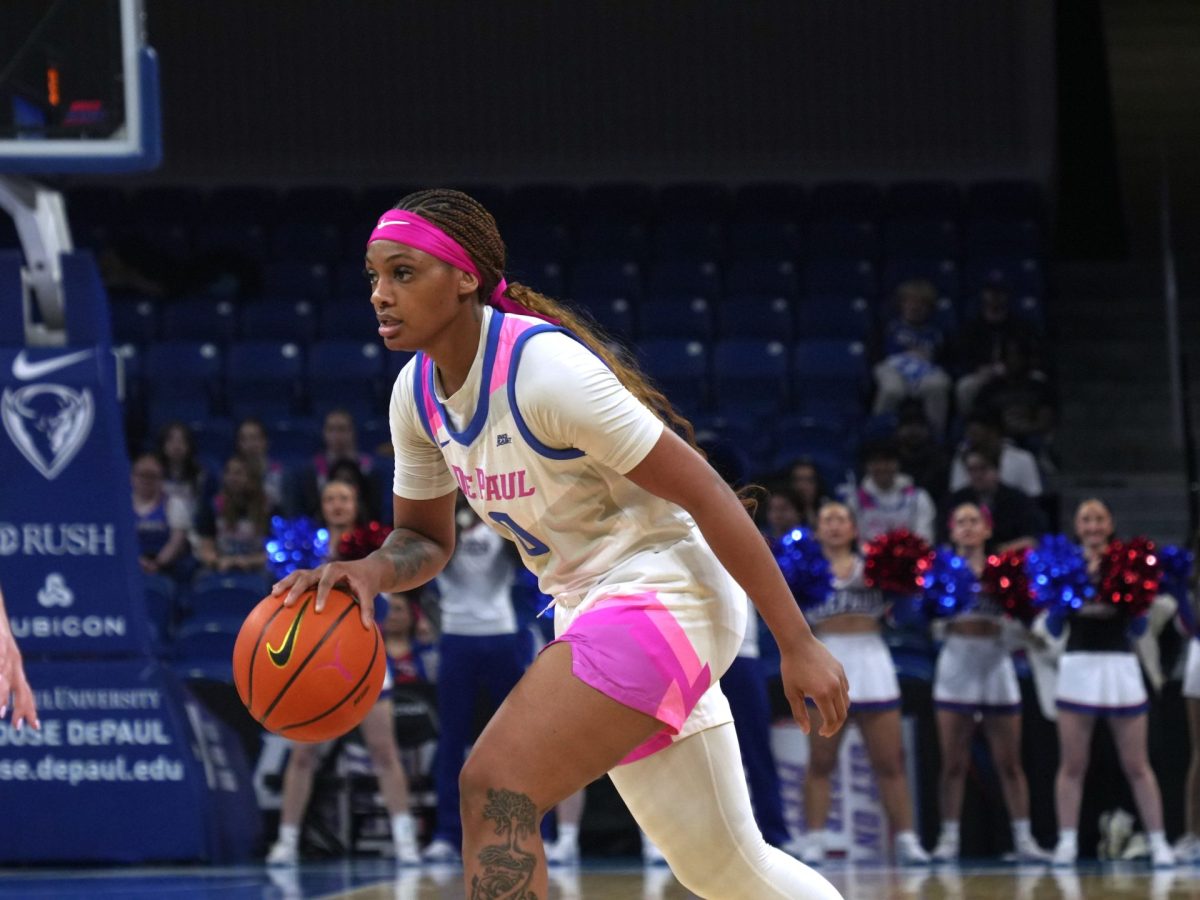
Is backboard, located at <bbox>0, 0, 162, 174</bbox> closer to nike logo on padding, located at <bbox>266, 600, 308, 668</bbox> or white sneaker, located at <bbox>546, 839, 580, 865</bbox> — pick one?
white sneaker, located at <bbox>546, 839, 580, 865</bbox>

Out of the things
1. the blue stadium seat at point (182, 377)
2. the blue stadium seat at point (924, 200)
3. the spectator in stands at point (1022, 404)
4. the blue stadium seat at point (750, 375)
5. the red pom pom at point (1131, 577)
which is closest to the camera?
the red pom pom at point (1131, 577)

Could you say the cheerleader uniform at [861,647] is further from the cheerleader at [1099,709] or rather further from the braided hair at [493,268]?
the braided hair at [493,268]

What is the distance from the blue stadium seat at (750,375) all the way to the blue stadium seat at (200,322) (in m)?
3.63

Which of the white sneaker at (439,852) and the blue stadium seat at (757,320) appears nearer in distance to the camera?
the white sneaker at (439,852)

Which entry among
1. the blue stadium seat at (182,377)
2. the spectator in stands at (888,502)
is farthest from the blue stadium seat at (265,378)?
the spectator in stands at (888,502)

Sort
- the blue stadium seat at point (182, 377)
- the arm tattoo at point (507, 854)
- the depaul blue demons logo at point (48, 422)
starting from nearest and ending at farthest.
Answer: the arm tattoo at point (507, 854), the depaul blue demons logo at point (48, 422), the blue stadium seat at point (182, 377)

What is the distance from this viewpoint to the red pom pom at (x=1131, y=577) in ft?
27.2

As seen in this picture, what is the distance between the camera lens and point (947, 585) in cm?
845

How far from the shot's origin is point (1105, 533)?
8.62m

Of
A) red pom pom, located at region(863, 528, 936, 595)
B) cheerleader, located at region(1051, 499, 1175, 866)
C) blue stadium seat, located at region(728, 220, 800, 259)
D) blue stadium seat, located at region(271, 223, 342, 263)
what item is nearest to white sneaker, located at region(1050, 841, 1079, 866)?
cheerleader, located at region(1051, 499, 1175, 866)

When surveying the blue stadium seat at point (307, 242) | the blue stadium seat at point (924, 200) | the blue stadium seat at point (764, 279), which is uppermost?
the blue stadium seat at point (924, 200)

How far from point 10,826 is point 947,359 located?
6995mm

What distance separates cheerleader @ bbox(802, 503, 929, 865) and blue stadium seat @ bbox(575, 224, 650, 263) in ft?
20.5

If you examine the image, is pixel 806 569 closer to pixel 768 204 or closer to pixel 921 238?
pixel 921 238
